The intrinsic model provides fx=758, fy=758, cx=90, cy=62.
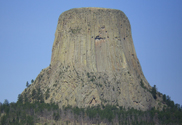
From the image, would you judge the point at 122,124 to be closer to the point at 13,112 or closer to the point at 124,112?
the point at 124,112

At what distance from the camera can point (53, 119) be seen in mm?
196875

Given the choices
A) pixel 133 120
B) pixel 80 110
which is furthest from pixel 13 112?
pixel 133 120

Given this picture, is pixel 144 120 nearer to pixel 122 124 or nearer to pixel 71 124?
pixel 122 124

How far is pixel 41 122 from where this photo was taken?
639 feet

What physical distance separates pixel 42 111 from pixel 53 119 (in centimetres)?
459

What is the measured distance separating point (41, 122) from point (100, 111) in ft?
52.4

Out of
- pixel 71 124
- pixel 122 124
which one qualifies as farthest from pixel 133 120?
pixel 71 124

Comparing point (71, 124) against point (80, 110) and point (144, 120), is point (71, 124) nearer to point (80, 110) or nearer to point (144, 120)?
point (80, 110)

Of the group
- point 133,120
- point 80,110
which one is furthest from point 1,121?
point 133,120

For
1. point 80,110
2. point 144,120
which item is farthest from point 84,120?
point 144,120

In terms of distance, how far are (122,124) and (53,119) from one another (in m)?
18.0

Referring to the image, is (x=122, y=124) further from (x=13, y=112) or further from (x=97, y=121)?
(x=13, y=112)

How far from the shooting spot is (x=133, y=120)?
198 m

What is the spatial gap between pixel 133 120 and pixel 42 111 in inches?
947
